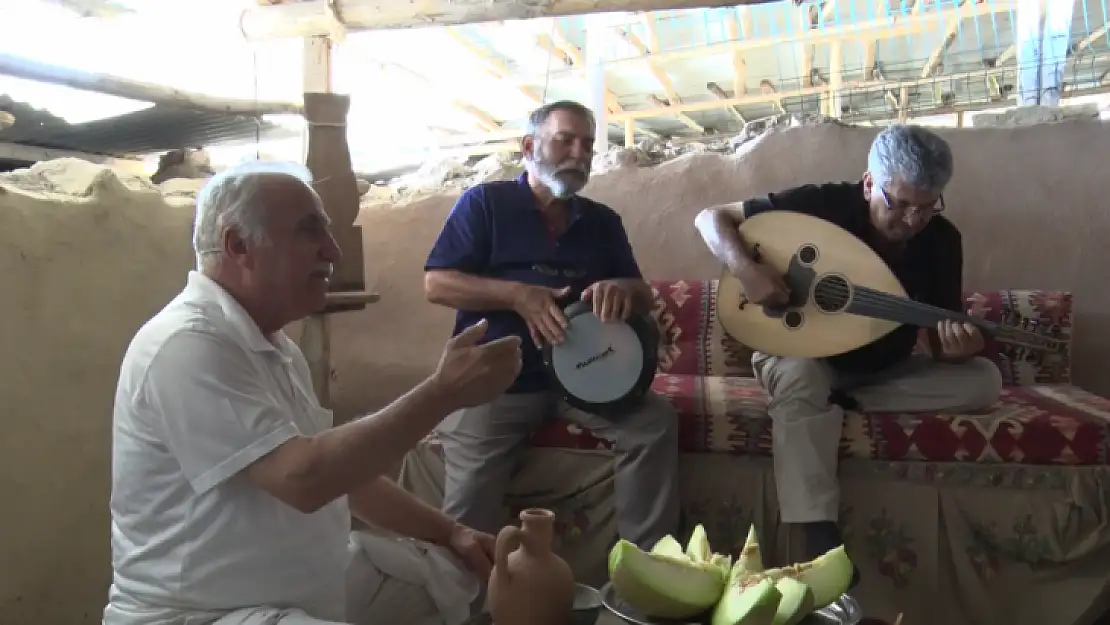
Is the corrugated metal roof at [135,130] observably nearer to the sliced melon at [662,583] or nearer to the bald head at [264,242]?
the bald head at [264,242]

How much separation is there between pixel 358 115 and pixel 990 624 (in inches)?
229

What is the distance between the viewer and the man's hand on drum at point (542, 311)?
2.20m

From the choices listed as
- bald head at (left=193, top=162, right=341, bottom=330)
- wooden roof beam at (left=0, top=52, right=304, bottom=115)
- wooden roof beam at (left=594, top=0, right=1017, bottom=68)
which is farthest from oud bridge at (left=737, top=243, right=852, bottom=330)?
wooden roof beam at (left=0, top=52, right=304, bottom=115)

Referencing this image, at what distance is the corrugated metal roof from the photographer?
3719mm

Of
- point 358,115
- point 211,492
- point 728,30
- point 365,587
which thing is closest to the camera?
point 211,492

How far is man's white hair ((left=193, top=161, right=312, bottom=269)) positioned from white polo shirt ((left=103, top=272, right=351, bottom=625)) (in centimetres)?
7

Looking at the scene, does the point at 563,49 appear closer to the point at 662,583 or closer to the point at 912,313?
the point at 912,313

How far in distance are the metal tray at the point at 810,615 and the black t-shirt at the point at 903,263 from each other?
1153mm

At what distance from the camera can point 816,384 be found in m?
2.25

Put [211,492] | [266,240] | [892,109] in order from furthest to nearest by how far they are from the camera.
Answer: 1. [892,109]
2. [266,240]
3. [211,492]

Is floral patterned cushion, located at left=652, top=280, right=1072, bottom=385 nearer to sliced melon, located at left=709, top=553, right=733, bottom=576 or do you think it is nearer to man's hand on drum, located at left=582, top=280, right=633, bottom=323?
man's hand on drum, located at left=582, top=280, right=633, bottom=323

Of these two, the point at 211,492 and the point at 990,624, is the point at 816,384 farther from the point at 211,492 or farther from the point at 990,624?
the point at 211,492

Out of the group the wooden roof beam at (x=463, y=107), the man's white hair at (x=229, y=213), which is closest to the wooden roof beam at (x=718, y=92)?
the wooden roof beam at (x=463, y=107)

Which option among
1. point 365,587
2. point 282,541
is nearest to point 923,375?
point 365,587
